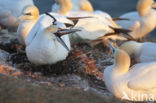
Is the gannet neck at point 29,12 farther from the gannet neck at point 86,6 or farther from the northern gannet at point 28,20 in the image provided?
the gannet neck at point 86,6

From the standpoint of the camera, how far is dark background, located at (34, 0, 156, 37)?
15.0m

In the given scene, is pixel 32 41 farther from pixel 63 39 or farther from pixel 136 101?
pixel 136 101

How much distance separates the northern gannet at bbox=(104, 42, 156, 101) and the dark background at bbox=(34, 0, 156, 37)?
9.73 meters

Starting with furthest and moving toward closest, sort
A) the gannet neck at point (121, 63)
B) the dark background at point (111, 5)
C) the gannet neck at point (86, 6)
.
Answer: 1. the dark background at point (111, 5)
2. the gannet neck at point (86, 6)
3. the gannet neck at point (121, 63)

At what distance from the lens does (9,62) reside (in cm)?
638

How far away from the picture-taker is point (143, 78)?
16.3ft

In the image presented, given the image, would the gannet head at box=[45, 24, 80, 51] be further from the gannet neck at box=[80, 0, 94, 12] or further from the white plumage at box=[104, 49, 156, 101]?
the gannet neck at box=[80, 0, 94, 12]

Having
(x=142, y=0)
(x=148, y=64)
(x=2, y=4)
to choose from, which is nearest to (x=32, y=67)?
(x=148, y=64)

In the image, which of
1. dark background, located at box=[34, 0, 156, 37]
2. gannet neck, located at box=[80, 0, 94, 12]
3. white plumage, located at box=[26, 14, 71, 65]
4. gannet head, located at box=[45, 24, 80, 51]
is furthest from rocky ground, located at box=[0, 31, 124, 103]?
dark background, located at box=[34, 0, 156, 37]

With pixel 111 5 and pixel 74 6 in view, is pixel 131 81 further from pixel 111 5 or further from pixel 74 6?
pixel 111 5

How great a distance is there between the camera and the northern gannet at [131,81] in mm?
4965

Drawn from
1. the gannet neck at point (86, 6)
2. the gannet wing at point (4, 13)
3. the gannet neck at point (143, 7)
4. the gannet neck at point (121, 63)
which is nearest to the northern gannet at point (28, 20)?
the gannet wing at point (4, 13)

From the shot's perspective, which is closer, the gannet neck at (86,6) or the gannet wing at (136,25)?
the gannet neck at (86,6)

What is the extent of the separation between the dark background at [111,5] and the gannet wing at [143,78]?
980 cm
